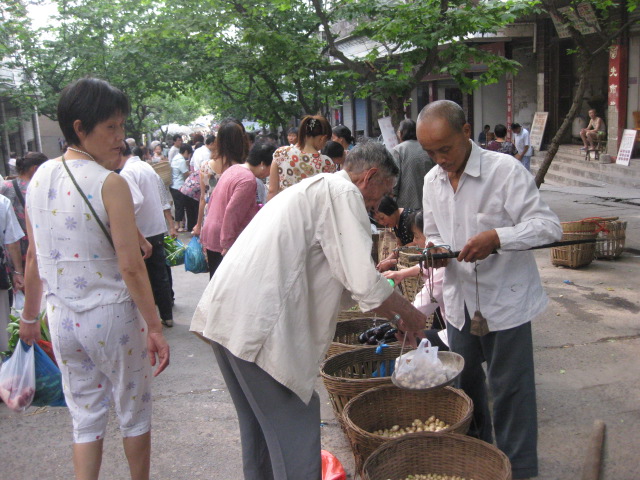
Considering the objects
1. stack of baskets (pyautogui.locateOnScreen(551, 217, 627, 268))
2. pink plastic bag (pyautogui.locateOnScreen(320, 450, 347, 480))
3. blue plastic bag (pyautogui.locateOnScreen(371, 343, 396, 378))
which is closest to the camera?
pink plastic bag (pyautogui.locateOnScreen(320, 450, 347, 480))

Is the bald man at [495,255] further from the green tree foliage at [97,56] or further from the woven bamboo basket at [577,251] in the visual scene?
the green tree foliage at [97,56]

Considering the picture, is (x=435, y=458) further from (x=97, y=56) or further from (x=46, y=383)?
(x=97, y=56)

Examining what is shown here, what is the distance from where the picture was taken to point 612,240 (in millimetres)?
7133

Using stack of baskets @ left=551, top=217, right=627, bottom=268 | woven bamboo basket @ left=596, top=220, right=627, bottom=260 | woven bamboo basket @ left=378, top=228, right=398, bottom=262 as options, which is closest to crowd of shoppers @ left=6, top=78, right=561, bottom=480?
woven bamboo basket @ left=378, top=228, right=398, bottom=262

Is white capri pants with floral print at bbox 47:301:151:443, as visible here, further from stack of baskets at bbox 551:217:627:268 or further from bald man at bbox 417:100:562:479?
stack of baskets at bbox 551:217:627:268

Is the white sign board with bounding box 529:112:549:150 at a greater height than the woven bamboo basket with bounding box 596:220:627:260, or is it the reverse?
the white sign board with bounding box 529:112:549:150

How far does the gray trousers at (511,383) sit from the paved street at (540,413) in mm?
367

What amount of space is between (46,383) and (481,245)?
2317 millimetres

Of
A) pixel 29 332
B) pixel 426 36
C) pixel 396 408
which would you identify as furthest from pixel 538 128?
pixel 29 332

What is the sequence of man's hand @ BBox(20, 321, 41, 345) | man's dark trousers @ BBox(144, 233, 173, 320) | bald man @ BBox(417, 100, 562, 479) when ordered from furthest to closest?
man's dark trousers @ BBox(144, 233, 173, 320) < man's hand @ BBox(20, 321, 41, 345) < bald man @ BBox(417, 100, 562, 479)

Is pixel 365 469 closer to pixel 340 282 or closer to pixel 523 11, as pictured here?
pixel 340 282

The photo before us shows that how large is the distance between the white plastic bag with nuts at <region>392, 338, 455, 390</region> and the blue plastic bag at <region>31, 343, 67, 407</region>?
177cm

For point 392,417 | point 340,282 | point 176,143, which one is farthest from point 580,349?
point 176,143

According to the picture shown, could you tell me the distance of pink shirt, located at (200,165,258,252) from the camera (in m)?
4.75
